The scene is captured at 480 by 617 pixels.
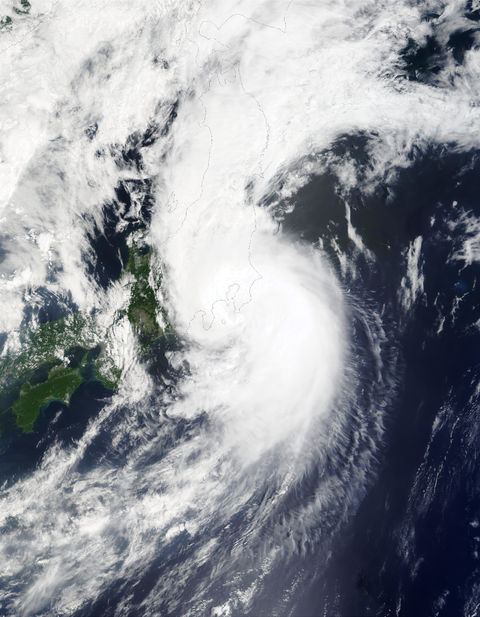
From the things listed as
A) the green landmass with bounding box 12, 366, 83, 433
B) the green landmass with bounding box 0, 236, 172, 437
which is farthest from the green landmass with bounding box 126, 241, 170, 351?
the green landmass with bounding box 12, 366, 83, 433

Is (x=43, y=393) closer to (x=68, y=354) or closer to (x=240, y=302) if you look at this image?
(x=68, y=354)

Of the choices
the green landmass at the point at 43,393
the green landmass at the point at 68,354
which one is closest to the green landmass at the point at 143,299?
the green landmass at the point at 68,354

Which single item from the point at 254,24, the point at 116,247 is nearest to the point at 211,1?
the point at 254,24

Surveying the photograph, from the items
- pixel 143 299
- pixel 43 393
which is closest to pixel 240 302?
pixel 143 299

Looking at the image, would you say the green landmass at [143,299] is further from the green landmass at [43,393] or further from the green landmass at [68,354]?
the green landmass at [43,393]

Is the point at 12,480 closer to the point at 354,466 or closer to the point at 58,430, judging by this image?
the point at 58,430

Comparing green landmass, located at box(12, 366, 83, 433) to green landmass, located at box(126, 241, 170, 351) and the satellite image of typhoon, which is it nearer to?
the satellite image of typhoon
